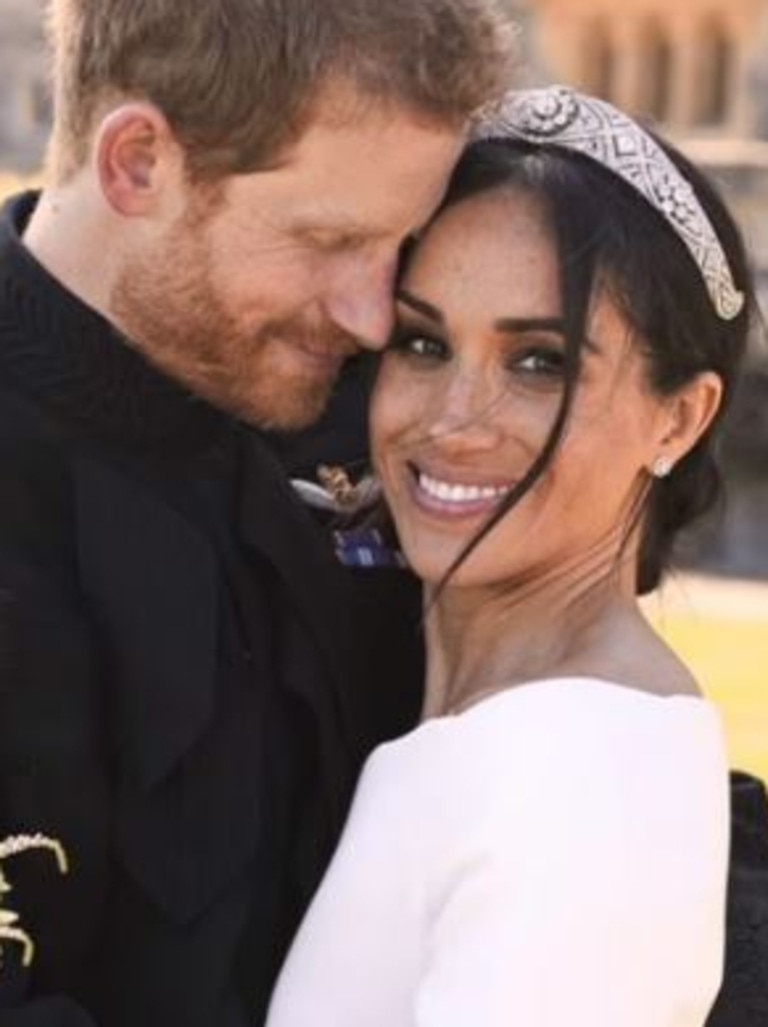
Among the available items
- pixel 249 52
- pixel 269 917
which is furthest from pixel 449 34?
pixel 269 917

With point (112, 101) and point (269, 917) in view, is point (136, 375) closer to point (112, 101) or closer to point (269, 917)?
point (112, 101)

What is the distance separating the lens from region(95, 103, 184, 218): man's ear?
2053 millimetres

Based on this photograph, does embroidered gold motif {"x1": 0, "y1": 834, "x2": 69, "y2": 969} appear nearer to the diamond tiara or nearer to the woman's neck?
the woman's neck

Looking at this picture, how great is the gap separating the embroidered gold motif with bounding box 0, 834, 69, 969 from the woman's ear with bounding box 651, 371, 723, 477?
541mm

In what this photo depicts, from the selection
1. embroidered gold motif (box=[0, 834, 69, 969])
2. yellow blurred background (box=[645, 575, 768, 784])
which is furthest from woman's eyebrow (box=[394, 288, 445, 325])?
yellow blurred background (box=[645, 575, 768, 784])

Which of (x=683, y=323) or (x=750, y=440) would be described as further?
(x=750, y=440)

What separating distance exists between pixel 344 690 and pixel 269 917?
187 mm

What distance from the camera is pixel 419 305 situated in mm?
2111

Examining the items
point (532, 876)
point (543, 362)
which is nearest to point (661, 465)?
point (543, 362)

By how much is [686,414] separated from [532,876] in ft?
1.48

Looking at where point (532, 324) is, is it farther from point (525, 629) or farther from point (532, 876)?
point (532, 876)

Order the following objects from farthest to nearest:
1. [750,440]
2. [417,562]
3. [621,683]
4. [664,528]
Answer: [750,440], [664,528], [417,562], [621,683]

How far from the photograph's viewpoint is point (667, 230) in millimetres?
2092

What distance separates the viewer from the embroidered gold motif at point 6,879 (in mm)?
1893
